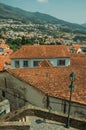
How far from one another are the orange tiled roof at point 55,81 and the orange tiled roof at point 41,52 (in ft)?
59.4

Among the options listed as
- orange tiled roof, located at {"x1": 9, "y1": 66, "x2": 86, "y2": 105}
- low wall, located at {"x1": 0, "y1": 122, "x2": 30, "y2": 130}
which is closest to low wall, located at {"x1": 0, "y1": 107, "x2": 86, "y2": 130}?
low wall, located at {"x1": 0, "y1": 122, "x2": 30, "y2": 130}

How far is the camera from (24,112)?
17.2m

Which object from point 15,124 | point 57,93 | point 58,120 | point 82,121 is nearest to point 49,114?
point 58,120

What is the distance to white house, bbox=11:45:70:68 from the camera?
44.7m

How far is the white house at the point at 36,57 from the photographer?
44688mm

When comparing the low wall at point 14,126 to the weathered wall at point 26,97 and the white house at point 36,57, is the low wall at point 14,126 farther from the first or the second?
the white house at point 36,57

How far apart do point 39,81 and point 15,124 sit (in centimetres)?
1098

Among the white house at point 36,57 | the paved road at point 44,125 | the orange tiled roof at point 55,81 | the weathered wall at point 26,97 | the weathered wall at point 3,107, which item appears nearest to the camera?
the paved road at point 44,125

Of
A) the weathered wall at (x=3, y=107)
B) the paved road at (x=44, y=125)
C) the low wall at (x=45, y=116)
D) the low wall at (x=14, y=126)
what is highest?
the low wall at (x=14, y=126)

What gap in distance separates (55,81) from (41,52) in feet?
70.8

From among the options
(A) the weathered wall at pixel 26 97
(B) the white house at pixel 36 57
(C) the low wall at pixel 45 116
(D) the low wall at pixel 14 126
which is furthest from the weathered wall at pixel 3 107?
(B) the white house at pixel 36 57

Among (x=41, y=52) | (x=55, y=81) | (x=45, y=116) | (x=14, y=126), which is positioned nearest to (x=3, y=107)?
(x=45, y=116)

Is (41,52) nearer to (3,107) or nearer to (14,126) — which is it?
(3,107)

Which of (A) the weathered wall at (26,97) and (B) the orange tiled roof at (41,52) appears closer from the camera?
(A) the weathered wall at (26,97)
